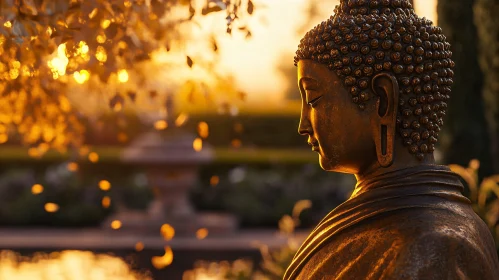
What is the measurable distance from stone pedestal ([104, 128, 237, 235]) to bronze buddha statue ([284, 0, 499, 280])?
853 cm

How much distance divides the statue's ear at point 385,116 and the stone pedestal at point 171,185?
338 inches

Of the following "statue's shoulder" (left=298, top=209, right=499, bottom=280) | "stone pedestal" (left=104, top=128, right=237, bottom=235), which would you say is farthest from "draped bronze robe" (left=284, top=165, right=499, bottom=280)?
"stone pedestal" (left=104, top=128, right=237, bottom=235)

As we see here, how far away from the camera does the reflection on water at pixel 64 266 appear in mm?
8336

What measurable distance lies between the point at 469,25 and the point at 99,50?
250 inches

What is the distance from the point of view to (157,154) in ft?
34.4

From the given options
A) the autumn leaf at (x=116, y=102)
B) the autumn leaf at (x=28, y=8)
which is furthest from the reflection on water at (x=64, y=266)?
the autumn leaf at (x=28, y=8)

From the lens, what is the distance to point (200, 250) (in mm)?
9555

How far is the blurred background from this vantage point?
120 inches

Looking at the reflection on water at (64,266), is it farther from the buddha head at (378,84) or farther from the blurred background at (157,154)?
the buddha head at (378,84)

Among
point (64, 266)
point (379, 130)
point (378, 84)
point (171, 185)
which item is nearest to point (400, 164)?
point (379, 130)

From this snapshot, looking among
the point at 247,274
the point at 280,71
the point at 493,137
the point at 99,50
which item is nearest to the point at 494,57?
the point at 493,137

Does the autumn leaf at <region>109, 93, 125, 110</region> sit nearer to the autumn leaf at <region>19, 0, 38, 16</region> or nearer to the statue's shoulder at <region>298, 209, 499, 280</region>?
the autumn leaf at <region>19, 0, 38, 16</region>

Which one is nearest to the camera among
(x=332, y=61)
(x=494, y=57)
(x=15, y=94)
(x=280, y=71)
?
(x=332, y=61)

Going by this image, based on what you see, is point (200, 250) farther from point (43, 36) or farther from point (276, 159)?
point (43, 36)
